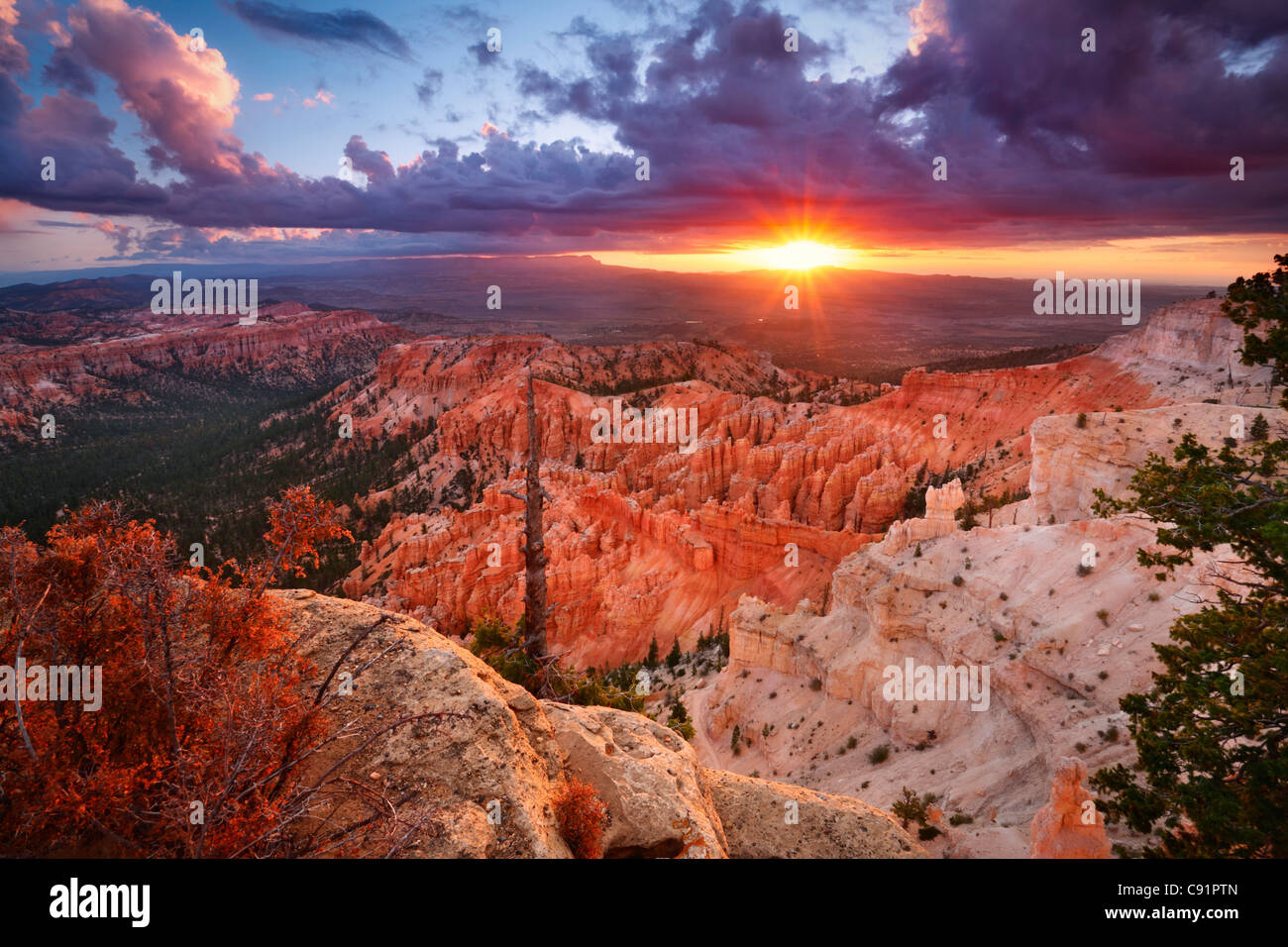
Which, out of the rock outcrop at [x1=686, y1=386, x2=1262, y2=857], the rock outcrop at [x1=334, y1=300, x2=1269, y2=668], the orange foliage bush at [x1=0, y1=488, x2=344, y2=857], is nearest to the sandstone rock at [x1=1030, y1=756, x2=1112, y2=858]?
the rock outcrop at [x1=686, y1=386, x2=1262, y2=857]

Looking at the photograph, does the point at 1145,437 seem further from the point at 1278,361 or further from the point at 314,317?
the point at 314,317

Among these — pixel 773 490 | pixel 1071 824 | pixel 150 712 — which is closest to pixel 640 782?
pixel 150 712

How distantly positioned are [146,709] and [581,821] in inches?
130

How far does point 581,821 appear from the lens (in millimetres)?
4895

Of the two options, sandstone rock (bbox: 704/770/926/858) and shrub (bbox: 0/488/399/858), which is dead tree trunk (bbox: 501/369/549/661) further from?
shrub (bbox: 0/488/399/858)

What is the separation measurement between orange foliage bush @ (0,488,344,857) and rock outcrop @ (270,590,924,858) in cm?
66

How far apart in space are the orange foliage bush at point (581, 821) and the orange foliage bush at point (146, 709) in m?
1.96

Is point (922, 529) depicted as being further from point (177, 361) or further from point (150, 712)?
point (177, 361)

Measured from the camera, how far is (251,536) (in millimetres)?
59062

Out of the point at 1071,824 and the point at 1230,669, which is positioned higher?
the point at 1230,669

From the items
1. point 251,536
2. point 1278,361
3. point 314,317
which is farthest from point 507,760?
point 314,317

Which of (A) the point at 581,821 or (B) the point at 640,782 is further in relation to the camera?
(B) the point at 640,782

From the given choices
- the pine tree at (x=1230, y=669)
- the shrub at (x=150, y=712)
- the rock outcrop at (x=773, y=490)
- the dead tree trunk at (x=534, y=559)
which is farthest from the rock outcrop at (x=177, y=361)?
the pine tree at (x=1230, y=669)

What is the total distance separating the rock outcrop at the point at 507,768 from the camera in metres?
4.61
